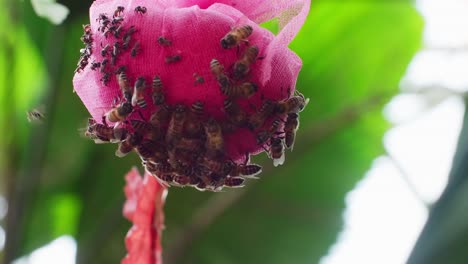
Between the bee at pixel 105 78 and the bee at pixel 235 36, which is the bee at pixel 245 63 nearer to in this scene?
the bee at pixel 235 36

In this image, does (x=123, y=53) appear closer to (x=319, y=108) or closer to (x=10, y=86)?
(x=10, y=86)

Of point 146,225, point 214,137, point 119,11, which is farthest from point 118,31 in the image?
point 146,225

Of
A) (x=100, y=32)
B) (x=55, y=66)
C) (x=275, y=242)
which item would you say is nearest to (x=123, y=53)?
(x=100, y=32)

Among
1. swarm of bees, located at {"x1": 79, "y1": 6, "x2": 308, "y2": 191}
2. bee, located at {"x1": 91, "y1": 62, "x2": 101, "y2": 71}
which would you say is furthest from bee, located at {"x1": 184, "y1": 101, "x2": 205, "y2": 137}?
bee, located at {"x1": 91, "y1": 62, "x2": 101, "y2": 71}

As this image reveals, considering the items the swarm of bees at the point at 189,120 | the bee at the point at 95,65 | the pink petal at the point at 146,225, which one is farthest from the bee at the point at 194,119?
the pink petal at the point at 146,225

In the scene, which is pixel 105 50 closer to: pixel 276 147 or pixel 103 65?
pixel 103 65

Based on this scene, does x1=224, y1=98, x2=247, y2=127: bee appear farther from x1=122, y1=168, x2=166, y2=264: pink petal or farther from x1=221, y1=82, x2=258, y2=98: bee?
x1=122, y1=168, x2=166, y2=264: pink petal

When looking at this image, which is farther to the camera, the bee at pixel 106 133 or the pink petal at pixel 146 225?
the pink petal at pixel 146 225
